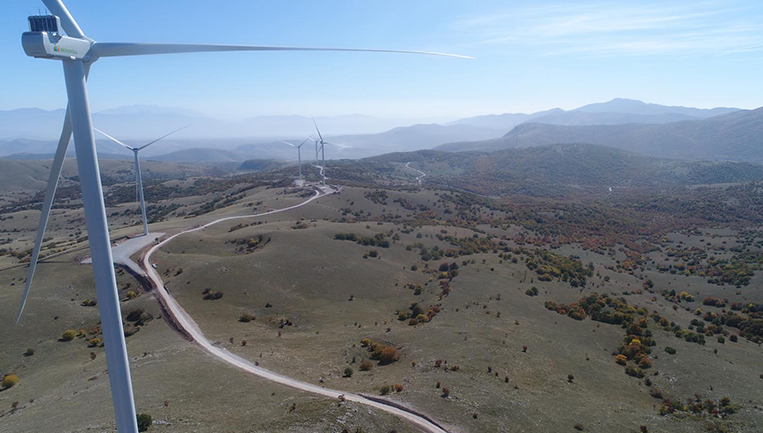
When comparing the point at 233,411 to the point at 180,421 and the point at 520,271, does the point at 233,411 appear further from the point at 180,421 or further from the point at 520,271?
the point at 520,271

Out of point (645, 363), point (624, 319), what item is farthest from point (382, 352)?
point (624, 319)

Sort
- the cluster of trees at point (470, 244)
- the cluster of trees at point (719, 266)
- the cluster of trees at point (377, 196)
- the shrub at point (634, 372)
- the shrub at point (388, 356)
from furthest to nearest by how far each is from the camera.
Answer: the cluster of trees at point (377, 196) → the cluster of trees at point (470, 244) → the cluster of trees at point (719, 266) → the shrub at point (634, 372) → the shrub at point (388, 356)

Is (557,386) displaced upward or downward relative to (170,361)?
downward

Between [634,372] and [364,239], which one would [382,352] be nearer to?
[634,372]

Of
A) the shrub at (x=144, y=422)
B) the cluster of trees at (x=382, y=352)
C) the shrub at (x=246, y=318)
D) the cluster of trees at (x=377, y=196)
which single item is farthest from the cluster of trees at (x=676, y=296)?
the cluster of trees at (x=377, y=196)

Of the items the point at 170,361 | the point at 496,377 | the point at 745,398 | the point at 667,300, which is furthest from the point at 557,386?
the point at 667,300

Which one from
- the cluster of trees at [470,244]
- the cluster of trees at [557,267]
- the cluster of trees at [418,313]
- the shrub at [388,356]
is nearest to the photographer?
the shrub at [388,356]

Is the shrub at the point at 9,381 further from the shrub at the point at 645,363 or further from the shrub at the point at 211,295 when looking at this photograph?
the shrub at the point at 645,363
